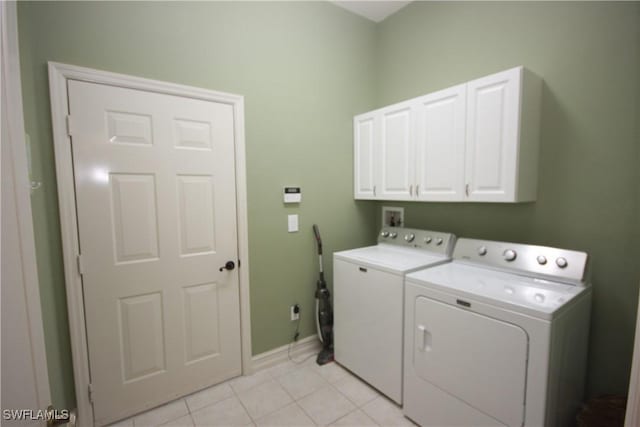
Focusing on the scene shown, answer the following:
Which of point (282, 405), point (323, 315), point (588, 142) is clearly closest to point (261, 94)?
point (323, 315)

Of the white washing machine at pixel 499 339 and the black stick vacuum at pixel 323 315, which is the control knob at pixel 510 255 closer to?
the white washing machine at pixel 499 339

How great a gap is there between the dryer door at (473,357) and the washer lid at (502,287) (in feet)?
0.33

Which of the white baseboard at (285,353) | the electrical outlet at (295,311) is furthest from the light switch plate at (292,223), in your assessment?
the white baseboard at (285,353)

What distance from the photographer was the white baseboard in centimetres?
239

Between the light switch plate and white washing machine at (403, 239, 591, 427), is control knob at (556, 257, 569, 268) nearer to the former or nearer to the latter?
white washing machine at (403, 239, 591, 427)

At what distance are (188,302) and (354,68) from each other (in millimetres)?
2500

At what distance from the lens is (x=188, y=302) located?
6.73 feet

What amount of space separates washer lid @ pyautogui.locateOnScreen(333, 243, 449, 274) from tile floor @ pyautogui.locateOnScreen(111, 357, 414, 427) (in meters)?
0.95

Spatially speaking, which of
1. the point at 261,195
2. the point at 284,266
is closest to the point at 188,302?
the point at 284,266

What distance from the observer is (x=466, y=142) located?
1.91 m

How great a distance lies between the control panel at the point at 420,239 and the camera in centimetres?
219

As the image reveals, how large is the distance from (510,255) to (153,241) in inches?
91.2

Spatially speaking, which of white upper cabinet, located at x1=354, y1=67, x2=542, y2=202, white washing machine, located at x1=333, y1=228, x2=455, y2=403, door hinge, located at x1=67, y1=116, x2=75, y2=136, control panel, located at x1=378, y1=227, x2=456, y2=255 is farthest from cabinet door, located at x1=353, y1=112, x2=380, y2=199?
door hinge, located at x1=67, y1=116, x2=75, y2=136

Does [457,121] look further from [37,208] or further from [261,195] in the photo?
[37,208]
